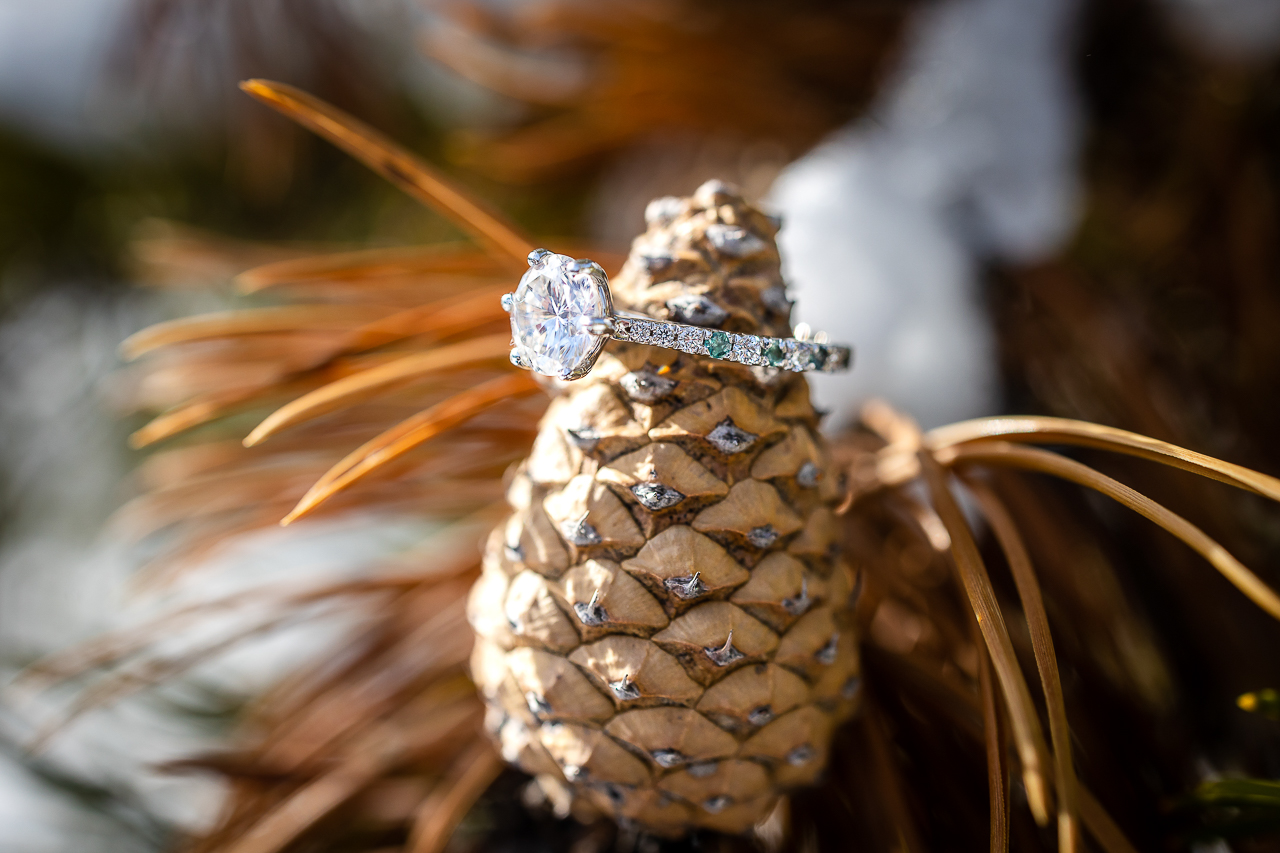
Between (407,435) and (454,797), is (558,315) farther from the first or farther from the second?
(454,797)

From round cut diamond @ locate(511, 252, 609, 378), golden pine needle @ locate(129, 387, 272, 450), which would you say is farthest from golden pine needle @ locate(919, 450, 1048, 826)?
golden pine needle @ locate(129, 387, 272, 450)

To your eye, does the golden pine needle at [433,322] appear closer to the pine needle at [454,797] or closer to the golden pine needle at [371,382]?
the golden pine needle at [371,382]

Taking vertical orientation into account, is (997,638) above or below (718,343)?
below

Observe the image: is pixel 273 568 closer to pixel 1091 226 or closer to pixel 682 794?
pixel 682 794

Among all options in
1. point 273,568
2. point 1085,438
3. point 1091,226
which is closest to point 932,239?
point 1091,226

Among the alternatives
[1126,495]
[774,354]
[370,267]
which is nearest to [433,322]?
[370,267]

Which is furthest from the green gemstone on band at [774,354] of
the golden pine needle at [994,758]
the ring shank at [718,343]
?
the golden pine needle at [994,758]
